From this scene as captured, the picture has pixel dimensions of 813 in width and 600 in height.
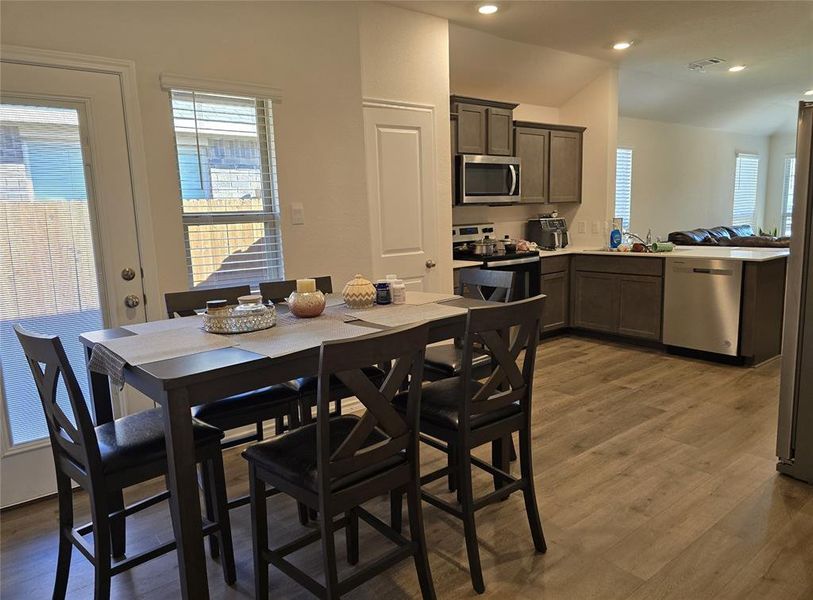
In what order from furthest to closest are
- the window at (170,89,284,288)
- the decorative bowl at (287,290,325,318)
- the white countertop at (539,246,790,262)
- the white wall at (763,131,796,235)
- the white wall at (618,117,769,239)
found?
the white wall at (763,131,796,235), the white wall at (618,117,769,239), the white countertop at (539,246,790,262), the window at (170,89,284,288), the decorative bowl at (287,290,325,318)

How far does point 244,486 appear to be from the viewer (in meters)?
2.66

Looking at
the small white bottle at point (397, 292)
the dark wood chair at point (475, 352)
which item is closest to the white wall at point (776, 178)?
the dark wood chair at point (475, 352)

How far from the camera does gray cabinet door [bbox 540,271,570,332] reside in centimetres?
521

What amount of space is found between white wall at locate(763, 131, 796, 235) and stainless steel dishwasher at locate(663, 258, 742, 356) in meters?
7.34

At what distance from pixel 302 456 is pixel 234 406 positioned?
0.68 m

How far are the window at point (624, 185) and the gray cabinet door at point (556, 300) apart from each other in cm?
245

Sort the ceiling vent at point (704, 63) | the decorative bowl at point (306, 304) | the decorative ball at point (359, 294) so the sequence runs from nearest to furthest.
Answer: the decorative bowl at point (306, 304)
the decorative ball at point (359, 294)
the ceiling vent at point (704, 63)

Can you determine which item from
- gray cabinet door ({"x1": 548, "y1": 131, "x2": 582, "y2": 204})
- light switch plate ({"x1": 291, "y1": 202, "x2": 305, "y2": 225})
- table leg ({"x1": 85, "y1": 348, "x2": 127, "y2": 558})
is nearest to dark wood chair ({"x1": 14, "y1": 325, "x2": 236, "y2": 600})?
table leg ({"x1": 85, "y1": 348, "x2": 127, "y2": 558})

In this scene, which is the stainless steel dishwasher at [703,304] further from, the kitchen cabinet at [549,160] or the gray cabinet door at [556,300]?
the kitchen cabinet at [549,160]

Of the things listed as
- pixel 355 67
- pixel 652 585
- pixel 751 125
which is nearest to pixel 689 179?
pixel 751 125

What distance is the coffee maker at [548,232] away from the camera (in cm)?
565

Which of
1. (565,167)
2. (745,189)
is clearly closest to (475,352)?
(565,167)

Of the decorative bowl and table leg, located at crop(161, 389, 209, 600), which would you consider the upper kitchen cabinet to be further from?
table leg, located at crop(161, 389, 209, 600)

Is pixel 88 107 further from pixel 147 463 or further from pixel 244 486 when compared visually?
pixel 244 486
